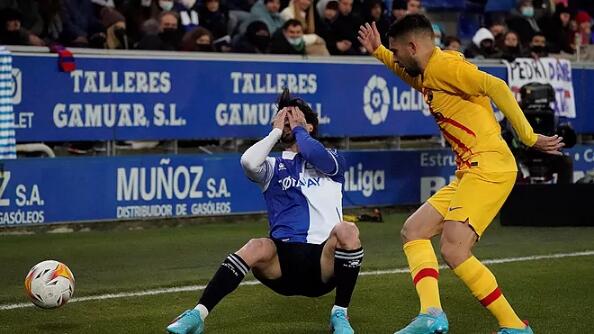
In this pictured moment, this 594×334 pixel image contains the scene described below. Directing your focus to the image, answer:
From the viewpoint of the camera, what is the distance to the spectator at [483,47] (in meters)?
19.9

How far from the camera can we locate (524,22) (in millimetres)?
21656

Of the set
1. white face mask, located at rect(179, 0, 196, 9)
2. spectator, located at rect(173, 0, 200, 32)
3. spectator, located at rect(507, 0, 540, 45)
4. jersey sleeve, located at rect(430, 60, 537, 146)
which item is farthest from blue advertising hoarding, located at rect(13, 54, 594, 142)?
jersey sleeve, located at rect(430, 60, 537, 146)

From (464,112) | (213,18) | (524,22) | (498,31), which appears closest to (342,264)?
(464,112)

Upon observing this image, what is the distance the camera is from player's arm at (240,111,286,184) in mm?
8227

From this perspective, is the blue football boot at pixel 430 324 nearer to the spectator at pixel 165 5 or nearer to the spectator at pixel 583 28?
the spectator at pixel 165 5

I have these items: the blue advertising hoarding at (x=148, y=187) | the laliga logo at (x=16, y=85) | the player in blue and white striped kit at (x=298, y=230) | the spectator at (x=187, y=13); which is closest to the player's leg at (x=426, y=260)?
the player in blue and white striped kit at (x=298, y=230)

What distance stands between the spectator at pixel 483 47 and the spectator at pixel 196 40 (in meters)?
4.76

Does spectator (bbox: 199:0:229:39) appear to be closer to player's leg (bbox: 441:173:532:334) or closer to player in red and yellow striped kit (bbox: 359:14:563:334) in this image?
player in red and yellow striped kit (bbox: 359:14:563:334)

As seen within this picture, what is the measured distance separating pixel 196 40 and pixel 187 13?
3.75 feet

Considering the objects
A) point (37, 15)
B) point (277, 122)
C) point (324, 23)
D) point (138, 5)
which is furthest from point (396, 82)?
point (277, 122)

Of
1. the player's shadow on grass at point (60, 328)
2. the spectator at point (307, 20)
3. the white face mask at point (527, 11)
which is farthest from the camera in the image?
the white face mask at point (527, 11)

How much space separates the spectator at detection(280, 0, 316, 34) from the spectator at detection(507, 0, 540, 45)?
425 cm

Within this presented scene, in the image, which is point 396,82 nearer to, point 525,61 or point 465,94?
point 525,61

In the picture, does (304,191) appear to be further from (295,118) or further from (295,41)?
(295,41)
